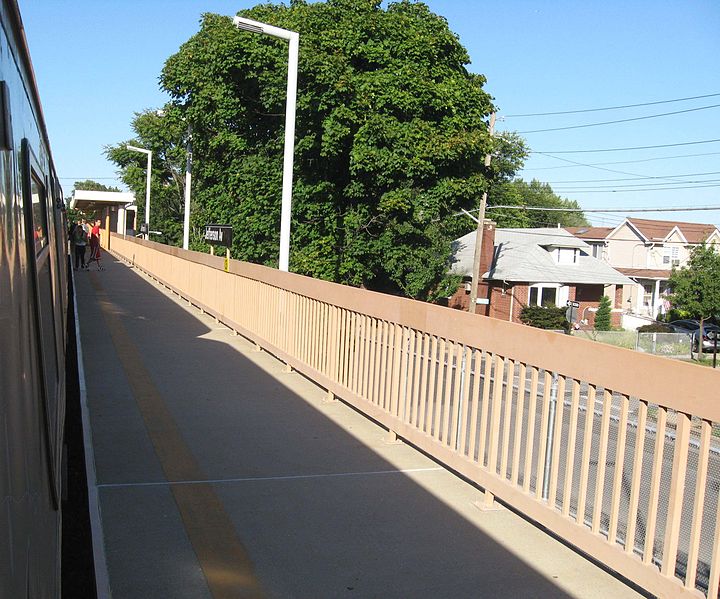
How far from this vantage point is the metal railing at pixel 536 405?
3.36m

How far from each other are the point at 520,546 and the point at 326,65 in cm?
2003

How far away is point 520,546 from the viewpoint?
4332 mm

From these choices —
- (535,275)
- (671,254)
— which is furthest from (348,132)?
(671,254)

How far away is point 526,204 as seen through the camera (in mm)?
102438

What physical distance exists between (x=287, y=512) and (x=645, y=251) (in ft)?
213

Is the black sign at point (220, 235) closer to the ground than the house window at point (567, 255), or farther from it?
farther from it

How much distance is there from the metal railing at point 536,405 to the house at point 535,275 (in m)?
37.3

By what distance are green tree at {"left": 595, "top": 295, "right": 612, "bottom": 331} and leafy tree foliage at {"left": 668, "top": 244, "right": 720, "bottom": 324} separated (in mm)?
4962

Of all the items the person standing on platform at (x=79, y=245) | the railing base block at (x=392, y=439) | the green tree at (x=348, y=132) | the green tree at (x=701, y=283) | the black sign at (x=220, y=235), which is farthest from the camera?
the green tree at (x=701, y=283)

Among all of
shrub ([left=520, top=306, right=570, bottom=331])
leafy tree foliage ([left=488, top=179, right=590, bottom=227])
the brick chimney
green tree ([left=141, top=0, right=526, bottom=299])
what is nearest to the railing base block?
green tree ([left=141, top=0, right=526, bottom=299])

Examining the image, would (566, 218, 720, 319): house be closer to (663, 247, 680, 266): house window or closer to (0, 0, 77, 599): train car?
(663, 247, 680, 266): house window

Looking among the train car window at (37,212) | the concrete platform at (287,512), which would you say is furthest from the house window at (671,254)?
the train car window at (37,212)

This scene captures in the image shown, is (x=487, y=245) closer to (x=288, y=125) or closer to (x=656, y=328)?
(x=656, y=328)

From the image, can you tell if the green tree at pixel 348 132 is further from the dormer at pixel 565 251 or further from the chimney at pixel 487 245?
the dormer at pixel 565 251
